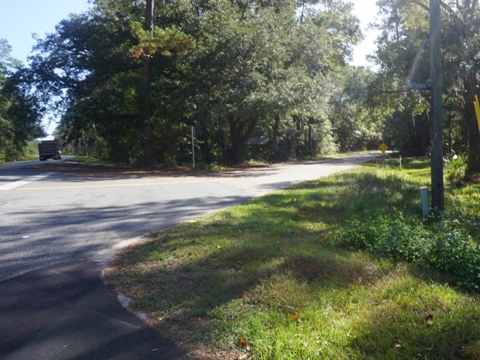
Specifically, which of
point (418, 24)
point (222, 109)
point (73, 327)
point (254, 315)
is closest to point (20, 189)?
point (73, 327)

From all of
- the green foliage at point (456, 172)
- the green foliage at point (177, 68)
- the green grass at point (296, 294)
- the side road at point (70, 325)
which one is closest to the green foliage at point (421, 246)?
the green grass at point (296, 294)

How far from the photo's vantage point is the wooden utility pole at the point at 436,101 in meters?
8.97

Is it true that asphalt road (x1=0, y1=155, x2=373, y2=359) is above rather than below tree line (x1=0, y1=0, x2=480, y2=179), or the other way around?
below

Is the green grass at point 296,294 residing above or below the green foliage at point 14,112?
below

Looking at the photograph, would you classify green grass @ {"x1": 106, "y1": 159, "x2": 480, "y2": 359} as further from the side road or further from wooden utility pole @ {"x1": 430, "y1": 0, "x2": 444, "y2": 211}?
wooden utility pole @ {"x1": 430, "y1": 0, "x2": 444, "y2": 211}

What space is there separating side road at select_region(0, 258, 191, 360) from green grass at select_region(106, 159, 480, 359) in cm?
23

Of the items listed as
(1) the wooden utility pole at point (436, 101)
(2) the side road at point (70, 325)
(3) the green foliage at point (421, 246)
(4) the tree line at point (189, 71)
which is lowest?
(2) the side road at point (70, 325)

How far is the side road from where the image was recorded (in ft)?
12.1

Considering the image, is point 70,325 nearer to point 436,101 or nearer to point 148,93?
point 436,101

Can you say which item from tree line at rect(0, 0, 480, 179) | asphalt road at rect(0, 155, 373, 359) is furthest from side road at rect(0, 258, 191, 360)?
tree line at rect(0, 0, 480, 179)

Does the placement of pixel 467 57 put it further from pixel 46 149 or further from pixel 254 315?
pixel 46 149

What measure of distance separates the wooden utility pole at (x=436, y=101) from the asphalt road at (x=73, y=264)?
524 centimetres

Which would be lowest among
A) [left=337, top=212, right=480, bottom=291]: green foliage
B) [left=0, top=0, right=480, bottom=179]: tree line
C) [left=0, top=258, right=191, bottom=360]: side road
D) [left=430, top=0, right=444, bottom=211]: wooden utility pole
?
[left=0, top=258, right=191, bottom=360]: side road

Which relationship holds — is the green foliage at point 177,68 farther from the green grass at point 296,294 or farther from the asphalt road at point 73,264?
the green grass at point 296,294
